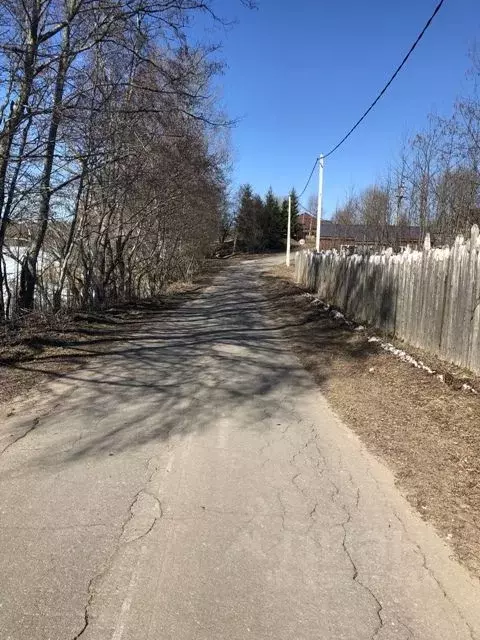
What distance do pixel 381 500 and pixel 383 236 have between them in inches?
1072

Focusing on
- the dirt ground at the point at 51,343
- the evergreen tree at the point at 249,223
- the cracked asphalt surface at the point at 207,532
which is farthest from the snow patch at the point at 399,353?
the evergreen tree at the point at 249,223

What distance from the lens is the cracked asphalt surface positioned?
3.05 m

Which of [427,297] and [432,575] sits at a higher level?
[427,297]

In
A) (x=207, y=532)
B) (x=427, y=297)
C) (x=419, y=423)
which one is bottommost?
(x=419, y=423)

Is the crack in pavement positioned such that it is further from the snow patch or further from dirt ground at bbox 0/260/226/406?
Answer: dirt ground at bbox 0/260/226/406

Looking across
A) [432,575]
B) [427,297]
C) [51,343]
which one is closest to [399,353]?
[427,297]

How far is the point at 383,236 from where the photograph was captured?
30.5 meters

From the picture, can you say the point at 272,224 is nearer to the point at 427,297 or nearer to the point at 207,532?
the point at 427,297

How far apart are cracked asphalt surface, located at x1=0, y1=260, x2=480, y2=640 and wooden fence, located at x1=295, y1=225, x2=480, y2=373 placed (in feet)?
8.18

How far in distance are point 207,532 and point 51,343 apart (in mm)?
7721

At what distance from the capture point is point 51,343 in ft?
35.6

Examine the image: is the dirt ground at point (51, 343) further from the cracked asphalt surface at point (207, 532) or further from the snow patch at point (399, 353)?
the snow patch at point (399, 353)

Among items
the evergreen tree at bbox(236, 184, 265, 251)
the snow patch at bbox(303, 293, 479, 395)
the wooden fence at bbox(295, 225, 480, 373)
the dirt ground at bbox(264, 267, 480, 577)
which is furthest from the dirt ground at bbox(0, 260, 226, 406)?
the evergreen tree at bbox(236, 184, 265, 251)

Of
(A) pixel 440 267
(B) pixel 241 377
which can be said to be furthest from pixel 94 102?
(A) pixel 440 267
